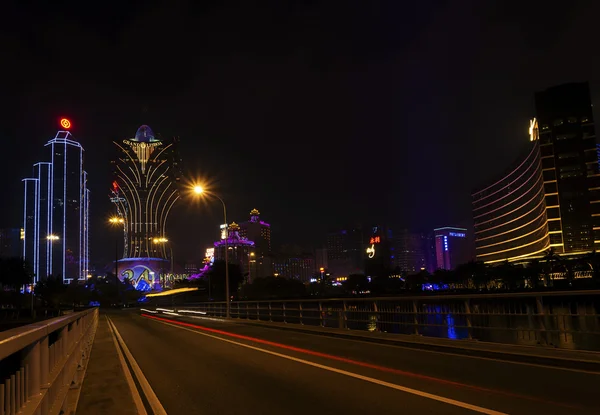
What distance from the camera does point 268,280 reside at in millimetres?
148375

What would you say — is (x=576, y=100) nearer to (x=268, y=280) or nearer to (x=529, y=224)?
(x=529, y=224)

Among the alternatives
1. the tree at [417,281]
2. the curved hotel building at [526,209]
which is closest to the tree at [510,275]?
the curved hotel building at [526,209]

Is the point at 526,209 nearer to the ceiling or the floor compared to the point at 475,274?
nearer to the ceiling

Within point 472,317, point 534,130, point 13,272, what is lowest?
point 472,317

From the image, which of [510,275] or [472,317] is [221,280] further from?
[472,317]

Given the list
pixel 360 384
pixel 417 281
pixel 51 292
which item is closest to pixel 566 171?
pixel 417 281

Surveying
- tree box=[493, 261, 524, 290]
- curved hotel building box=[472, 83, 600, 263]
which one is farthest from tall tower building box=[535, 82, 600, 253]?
tree box=[493, 261, 524, 290]

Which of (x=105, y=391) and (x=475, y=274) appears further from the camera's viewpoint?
(x=475, y=274)

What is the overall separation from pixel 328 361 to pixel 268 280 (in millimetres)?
137058

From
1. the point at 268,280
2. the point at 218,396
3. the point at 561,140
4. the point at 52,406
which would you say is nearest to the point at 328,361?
the point at 218,396

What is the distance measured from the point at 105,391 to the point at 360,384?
469 cm

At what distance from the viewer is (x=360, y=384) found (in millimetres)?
9438

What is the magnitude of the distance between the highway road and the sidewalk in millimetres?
586

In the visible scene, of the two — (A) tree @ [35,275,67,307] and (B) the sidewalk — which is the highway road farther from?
(A) tree @ [35,275,67,307]
